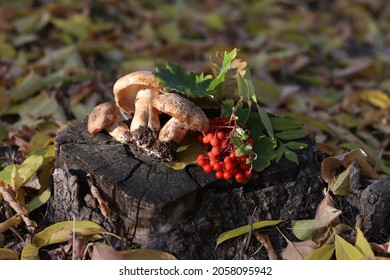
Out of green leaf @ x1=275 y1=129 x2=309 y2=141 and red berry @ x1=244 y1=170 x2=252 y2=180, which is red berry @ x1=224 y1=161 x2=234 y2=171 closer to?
red berry @ x1=244 y1=170 x2=252 y2=180

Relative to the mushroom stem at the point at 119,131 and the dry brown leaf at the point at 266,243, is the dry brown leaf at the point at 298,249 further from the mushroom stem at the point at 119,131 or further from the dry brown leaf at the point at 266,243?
the mushroom stem at the point at 119,131

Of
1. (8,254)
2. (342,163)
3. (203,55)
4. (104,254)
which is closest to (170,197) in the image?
(104,254)

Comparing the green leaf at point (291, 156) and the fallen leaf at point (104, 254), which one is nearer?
the fallen leaf at point (104, 254)

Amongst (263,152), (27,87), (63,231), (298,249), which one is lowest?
(27,87)

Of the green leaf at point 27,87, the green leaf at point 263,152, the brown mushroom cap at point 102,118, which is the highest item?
the brown mushroom cap at point 102,118

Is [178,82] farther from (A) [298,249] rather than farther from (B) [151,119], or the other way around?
(A) [298,249]

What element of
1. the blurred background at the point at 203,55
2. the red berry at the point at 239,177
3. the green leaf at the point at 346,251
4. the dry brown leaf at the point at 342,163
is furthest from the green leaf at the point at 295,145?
the blurred background at the point at 203,55
